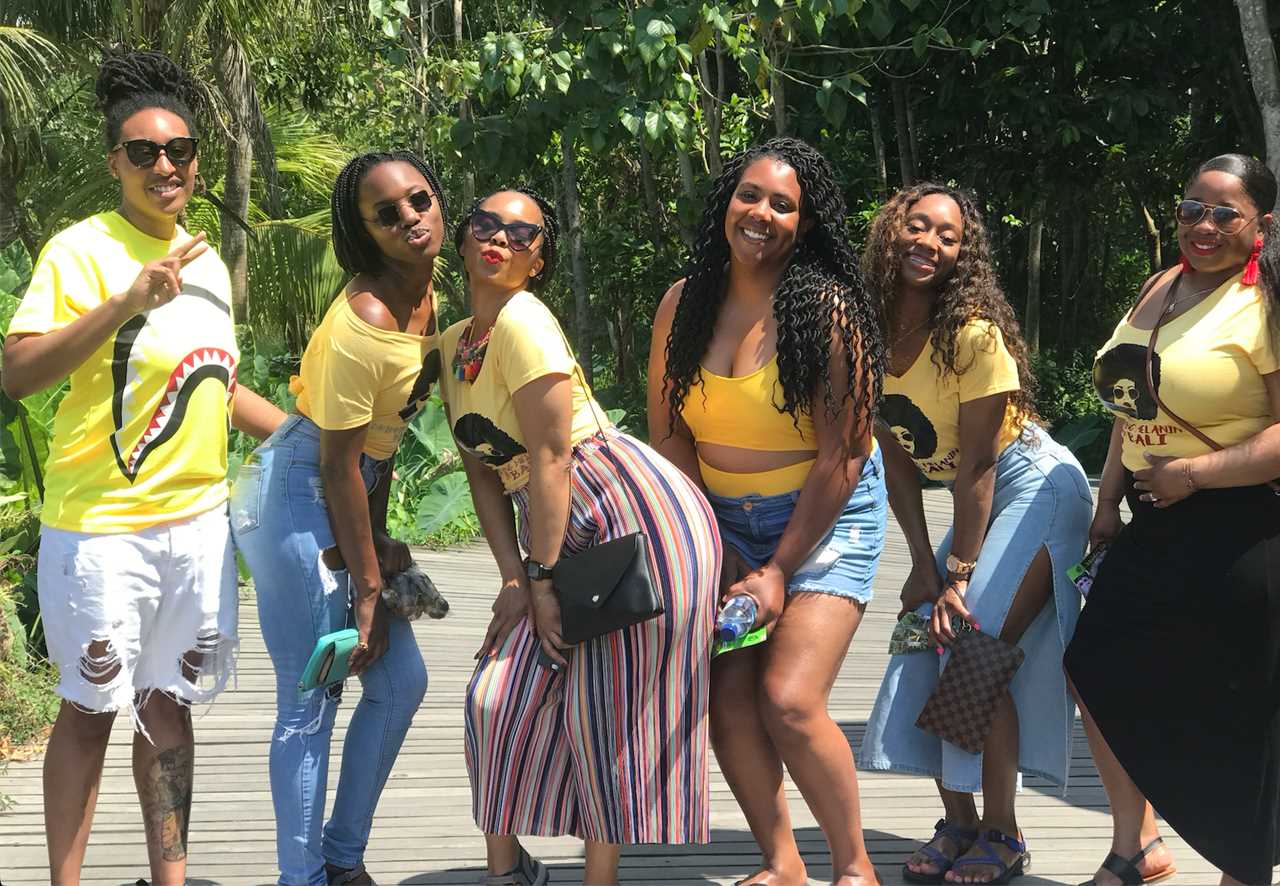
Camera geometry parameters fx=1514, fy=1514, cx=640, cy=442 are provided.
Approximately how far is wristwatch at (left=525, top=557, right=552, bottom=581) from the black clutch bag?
3cm

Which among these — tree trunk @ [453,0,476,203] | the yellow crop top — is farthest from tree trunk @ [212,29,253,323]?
the yellow crop top

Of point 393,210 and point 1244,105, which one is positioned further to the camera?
point 1244,105

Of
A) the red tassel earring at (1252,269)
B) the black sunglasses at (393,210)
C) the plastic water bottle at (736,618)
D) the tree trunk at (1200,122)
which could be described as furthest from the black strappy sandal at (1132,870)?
the tree trunk at (1200,122)

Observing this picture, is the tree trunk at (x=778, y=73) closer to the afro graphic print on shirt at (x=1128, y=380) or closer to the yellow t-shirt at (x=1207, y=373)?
the afro graphic print on shirt at (x=1128, y=380)

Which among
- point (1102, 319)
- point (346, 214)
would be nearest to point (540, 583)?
point (346, 214)

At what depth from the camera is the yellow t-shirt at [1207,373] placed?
136 inches

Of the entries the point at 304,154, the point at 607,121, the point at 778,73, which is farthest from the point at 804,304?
the point at 304,154

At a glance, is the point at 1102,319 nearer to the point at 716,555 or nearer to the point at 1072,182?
the point at 1072,182

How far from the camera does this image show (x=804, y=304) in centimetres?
354

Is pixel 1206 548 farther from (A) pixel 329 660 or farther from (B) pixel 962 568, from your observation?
(A) pixel 329 660

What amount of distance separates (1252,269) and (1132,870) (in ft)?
5.09

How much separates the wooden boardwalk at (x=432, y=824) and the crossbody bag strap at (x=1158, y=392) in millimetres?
1216

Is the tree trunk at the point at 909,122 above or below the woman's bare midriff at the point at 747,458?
above

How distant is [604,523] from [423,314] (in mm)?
697
